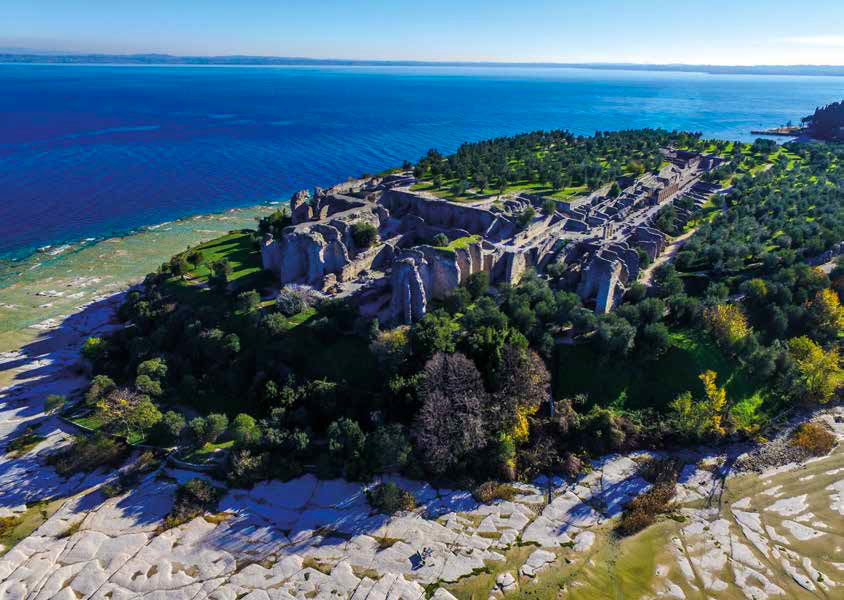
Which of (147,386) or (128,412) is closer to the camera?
(128,412)

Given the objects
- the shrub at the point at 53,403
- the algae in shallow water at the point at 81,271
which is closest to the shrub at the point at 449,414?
the shrub at the point at 53,403

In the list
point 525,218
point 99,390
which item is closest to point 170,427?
point 99,390

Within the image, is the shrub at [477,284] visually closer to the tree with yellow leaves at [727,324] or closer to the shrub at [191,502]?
the tree with yellow leaves at [727,324]

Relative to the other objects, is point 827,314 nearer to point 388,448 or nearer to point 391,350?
point 391,350

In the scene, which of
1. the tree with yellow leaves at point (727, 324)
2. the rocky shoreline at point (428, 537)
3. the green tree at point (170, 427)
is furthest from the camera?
the tree with yellow leaves at point (727, 324)

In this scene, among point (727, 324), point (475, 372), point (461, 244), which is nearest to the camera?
point (475, 372)

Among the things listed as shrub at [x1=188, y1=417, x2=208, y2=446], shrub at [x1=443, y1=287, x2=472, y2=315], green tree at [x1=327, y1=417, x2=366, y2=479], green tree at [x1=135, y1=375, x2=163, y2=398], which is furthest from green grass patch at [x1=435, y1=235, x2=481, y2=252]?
green tree at [x1=135, y1=375, x2=163, y2=398]

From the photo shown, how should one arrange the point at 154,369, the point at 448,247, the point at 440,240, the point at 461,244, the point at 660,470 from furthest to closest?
1. the point at 440,240
2. the point at 461,244
3. the point at 448,247
4. the point at 154,369
5. the point at 660,470
